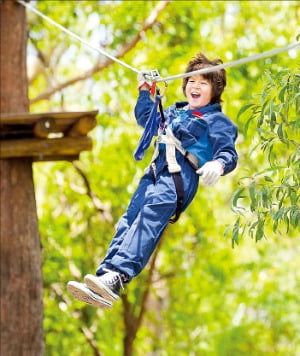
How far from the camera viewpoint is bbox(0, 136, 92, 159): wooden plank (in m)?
5.89

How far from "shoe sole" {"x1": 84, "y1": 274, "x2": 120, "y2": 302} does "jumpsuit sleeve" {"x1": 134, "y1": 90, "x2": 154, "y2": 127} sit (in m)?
0.82

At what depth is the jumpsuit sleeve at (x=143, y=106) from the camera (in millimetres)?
4090

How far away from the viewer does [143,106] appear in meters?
4.10

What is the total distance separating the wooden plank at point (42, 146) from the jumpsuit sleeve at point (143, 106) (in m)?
1.83

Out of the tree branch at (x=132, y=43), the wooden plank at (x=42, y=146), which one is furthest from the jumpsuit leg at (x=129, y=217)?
the tree branch at (x=132, y=43)

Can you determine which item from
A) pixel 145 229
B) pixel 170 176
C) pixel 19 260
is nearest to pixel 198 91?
pixel 170 176

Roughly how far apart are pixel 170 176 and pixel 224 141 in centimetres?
26

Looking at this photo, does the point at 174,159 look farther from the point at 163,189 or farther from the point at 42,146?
the point at 42,146

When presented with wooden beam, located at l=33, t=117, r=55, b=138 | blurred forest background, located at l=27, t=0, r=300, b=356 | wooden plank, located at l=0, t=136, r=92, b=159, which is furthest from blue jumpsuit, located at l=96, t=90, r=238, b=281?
blurred forest background, located at l=27, t=0, r=300, b=356

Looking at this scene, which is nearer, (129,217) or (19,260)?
(129,217)

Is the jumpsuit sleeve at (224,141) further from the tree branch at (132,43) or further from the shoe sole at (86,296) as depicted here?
the tree branch at (132,43)

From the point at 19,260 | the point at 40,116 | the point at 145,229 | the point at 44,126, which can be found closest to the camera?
the point at 145,229

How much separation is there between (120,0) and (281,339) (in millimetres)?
5986

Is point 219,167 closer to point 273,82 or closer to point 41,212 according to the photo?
point 273,82
